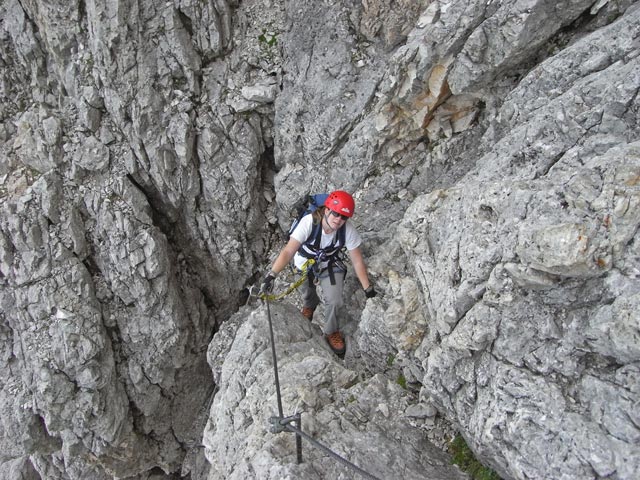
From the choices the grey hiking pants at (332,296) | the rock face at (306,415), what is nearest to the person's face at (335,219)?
the grey hiking pants at (332,296)

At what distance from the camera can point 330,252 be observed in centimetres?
953

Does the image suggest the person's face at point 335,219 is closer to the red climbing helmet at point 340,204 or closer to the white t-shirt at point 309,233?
the red climbing helmet at point 340,204

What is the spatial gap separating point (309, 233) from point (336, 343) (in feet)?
8.60

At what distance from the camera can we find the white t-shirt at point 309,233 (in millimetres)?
9156

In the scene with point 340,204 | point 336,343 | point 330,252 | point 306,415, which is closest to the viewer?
point 306,415

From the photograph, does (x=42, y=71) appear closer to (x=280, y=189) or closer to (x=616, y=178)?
(x=280, y=189)

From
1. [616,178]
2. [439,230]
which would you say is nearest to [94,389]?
[439,230]

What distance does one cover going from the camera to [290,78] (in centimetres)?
1343

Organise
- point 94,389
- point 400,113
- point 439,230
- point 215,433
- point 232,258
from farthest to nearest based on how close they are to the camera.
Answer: point 232,258, point 94,389, point 400,113, point 215,433, point 439,230

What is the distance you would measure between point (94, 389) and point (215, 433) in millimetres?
7766

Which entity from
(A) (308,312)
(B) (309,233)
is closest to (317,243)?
(B) (309,233)

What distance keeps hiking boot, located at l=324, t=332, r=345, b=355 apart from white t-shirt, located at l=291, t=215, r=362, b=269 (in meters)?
1.60

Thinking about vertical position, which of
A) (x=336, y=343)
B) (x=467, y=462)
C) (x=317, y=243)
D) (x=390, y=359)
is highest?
(x=317, y=243)

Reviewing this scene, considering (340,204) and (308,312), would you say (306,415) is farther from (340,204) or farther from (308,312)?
(308,312)
